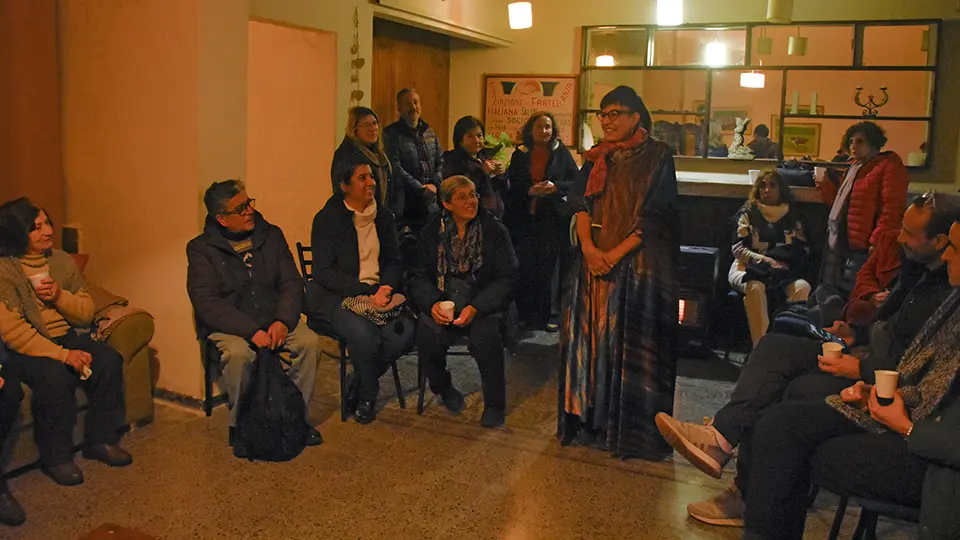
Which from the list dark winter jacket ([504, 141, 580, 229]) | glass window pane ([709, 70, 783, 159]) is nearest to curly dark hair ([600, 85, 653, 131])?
dark winter jacket ([504, 141, 580, 229])

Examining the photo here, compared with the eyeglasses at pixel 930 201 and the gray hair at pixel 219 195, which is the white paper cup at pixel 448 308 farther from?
the eyeglasses at pixel 930 201

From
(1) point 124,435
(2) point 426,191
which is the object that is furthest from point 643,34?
(1) point 124,435

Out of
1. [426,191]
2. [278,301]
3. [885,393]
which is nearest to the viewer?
[885,393]

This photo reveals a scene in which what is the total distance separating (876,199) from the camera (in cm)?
513

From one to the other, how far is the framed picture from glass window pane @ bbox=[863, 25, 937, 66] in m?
0.82

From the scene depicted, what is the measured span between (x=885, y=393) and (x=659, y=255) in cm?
136

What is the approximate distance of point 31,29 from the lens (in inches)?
170

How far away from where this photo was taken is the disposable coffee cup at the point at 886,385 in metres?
2.52

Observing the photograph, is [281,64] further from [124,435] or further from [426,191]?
[124,435]

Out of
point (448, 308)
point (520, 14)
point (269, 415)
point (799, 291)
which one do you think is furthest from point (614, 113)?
point (520, 14)

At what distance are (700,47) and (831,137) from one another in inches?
60.7

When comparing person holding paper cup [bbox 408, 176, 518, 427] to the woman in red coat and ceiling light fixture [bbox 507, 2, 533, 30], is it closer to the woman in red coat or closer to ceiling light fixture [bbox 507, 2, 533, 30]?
the woman in red coat

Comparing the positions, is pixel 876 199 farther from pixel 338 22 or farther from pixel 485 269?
pixel 338 22

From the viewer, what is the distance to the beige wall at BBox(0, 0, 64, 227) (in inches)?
168
